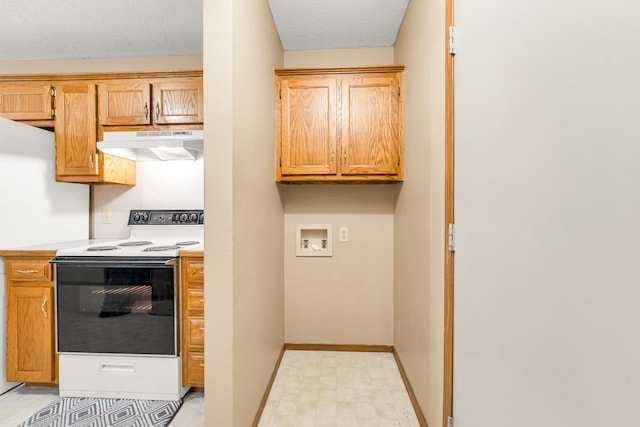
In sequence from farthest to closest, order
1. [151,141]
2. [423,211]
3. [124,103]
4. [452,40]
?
[124,103]
[151,141]
[423,211]
[452,40]

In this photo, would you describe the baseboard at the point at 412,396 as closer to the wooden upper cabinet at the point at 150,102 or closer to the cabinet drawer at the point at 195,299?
the cabinet drawer at the point at 195,299

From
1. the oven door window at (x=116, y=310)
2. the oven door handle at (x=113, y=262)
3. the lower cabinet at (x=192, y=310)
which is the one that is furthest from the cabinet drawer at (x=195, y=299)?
the oven door handle at (x=113, y=262)

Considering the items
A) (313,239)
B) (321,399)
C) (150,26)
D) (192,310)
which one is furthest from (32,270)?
(321,399)

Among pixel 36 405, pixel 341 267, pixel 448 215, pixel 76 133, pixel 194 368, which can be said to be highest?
pixel 76 133

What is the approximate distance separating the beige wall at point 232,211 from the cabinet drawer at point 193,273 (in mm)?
478

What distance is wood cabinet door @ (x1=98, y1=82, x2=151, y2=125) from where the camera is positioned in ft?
7.72

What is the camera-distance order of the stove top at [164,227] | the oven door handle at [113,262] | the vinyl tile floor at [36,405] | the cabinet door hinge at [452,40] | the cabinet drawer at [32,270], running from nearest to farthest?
the cabinet door hinge at [452,40] < the vinyl tile floor at [36,405] < the oven door handle at [113,262] < the cabinet drawer at [32,270] < the stove top at [164,227]

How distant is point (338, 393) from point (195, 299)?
1188 millimetres

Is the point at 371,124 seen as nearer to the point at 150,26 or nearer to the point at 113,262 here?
the point at 150,26

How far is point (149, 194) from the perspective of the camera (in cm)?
269

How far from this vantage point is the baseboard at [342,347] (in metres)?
2.62

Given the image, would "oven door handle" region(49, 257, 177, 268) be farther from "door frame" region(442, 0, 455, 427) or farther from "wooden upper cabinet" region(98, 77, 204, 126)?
"door frame" region(442, 0, 455, 427)

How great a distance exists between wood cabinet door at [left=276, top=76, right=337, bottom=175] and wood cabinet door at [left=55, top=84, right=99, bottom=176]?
1.54 meters

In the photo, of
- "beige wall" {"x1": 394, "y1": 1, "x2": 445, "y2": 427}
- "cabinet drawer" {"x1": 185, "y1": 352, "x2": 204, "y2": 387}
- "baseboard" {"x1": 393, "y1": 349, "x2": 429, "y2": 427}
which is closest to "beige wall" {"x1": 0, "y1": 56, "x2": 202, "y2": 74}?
"beige wall" {"x1": 394, "y1": 1, "x2": 445, "y2": 427}
